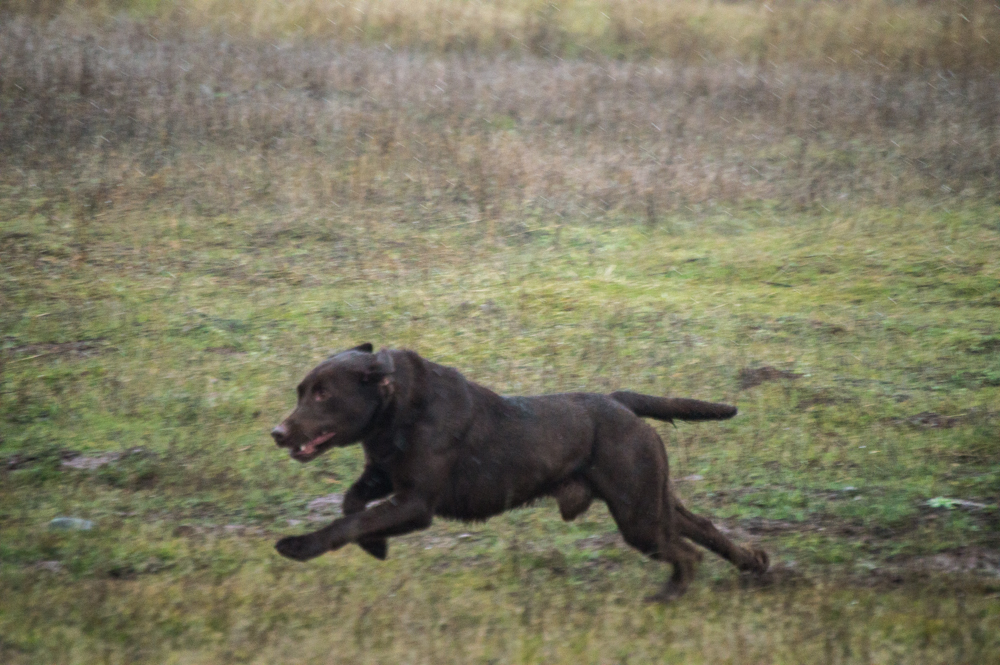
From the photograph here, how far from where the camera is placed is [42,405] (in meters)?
7.59

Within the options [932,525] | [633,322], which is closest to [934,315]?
[633,322]

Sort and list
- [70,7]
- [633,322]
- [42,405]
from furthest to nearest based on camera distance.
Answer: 1. [70,7]
2. [633,322]
3. [42,405]

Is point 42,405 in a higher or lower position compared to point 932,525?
lower

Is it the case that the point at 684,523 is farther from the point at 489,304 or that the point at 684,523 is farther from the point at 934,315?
the point at 934,315

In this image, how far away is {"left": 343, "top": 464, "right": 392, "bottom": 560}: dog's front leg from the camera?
189 inches

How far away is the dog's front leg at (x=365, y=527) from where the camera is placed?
4.44m

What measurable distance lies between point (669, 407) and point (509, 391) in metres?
2.66

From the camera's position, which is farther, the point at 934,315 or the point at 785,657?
the point at 934,315

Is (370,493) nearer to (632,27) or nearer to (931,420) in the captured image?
(931,420)

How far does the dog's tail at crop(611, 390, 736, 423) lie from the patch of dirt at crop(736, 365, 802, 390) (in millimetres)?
2783

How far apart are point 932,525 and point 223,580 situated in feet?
12.2

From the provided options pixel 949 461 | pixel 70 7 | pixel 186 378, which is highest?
pixel 70 7

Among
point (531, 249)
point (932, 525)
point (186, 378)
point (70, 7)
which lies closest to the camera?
point (932, 525)

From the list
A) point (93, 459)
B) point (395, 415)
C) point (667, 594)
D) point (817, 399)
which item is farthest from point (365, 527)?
point (817, 399)
